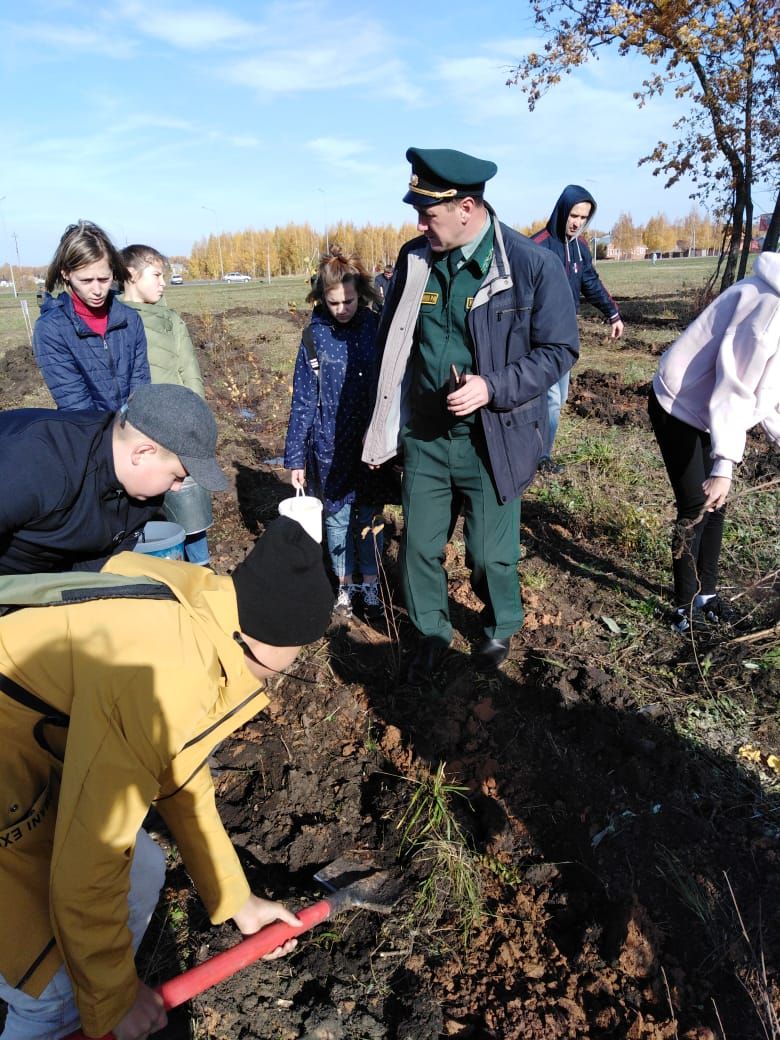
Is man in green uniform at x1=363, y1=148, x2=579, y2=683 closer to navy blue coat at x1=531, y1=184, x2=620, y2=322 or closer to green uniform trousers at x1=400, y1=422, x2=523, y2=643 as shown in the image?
green uniform trousers at x1=400, y1=422, x2=523, y2=643

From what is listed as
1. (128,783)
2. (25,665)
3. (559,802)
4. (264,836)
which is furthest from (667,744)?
(25,665)

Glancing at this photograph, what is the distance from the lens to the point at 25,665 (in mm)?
1325

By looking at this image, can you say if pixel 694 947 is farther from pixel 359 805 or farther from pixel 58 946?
pixel 58 946

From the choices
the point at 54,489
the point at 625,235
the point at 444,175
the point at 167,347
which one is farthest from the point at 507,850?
the point at 625,235

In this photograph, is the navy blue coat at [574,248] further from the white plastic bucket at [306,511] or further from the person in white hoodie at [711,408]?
the white plastic bucket at [306,511]

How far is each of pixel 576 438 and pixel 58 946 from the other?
5.82 m

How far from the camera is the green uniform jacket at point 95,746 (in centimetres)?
126

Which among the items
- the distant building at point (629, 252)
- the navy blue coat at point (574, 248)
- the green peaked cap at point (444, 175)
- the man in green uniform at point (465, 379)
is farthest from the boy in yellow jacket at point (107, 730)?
the distant building at point (629, 252)

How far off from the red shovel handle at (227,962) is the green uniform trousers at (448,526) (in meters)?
1.36

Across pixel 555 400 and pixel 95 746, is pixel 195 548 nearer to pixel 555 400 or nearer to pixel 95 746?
pixel 95 746

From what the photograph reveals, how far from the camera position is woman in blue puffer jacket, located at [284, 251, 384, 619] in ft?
11.1

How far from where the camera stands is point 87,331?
3254mm

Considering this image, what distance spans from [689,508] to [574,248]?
9.51 feet

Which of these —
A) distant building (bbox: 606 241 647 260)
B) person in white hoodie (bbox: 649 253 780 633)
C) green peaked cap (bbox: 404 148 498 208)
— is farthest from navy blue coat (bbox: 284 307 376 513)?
distant building (bbox: 606 241 647 260)
